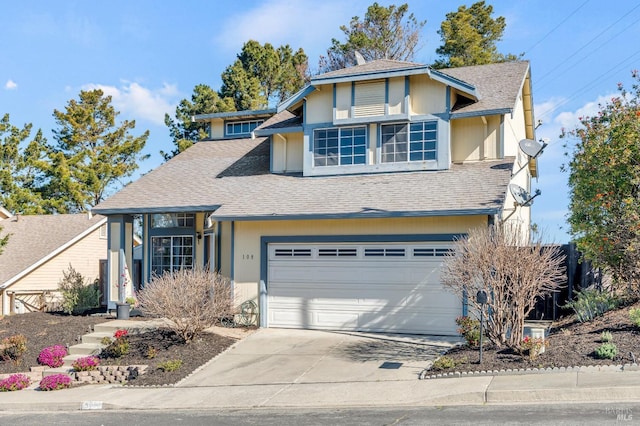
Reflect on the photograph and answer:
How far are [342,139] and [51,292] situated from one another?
1563 cm

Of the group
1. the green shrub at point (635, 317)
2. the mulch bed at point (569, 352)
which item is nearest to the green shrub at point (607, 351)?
the mulch bed at point (569, 352)

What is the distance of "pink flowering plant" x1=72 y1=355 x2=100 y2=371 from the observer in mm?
13938

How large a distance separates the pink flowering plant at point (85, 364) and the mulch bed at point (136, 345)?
10.2 inches

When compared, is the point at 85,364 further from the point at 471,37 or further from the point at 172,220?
the point at 471,37

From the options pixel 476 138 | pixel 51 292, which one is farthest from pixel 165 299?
pixel 51 292

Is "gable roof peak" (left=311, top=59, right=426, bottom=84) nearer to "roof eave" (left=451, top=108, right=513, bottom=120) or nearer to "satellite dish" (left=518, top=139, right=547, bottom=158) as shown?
"roof eave" (left=451, top=108, right=513, bottom=120)

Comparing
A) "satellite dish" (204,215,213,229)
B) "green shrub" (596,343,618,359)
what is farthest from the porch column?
"green shrub" (596,343,618,359)

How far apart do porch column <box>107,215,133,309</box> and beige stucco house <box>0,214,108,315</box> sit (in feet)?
24.7

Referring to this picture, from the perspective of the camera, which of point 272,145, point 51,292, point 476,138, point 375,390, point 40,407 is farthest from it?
point 51,292

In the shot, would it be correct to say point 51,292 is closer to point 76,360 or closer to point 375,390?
point 76,360

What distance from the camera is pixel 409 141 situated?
59.2ft

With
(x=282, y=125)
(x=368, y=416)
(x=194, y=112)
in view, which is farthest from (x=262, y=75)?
(x=368, y=416)

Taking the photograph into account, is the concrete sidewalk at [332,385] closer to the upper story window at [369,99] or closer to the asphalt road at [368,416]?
the asphalt road at [368,416]

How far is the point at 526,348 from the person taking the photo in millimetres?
11305
